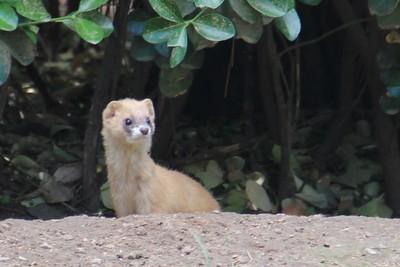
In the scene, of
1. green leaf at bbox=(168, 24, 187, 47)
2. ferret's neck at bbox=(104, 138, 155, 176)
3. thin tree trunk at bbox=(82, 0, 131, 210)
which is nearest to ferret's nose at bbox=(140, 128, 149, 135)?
ferret's neck at bbox=(104, 138, 155, 176)

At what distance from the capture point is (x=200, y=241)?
16.7 feet

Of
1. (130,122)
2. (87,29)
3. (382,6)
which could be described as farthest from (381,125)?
(87,29)

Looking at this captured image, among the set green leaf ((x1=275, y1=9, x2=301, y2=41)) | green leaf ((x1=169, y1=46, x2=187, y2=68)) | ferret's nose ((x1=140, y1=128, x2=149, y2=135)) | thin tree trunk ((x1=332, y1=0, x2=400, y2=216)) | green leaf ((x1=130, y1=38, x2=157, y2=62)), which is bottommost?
thin tree trunk ((x1=332, y1=0, x2=400, y2=216))

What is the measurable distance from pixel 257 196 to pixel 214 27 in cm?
211

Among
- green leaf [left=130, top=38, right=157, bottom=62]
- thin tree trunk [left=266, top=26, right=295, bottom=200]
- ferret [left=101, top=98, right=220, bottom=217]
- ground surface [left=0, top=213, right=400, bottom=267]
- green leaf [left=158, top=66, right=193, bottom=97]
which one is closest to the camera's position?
ground surface [left=0, top=213, right=400, bottom=267]

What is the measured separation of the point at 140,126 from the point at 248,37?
0.84 metres

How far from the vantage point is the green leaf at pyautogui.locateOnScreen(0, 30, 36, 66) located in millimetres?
6148

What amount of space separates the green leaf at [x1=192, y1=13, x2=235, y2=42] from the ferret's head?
812 mm

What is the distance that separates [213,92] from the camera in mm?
9945

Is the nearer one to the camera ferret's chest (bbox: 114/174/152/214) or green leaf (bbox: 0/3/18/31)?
green leaf (bbox: 0/3/18/31)

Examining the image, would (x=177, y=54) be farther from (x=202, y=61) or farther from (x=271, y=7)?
(x=202, y=61)

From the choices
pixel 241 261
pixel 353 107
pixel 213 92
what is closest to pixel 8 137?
pixel 213 92

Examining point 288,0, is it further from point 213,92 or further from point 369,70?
point 213,92

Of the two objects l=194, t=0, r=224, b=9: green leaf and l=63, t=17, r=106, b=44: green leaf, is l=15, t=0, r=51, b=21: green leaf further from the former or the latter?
l=194, t=0, r=224, b=9: green leaf
